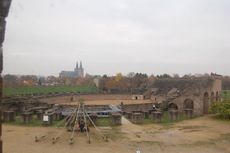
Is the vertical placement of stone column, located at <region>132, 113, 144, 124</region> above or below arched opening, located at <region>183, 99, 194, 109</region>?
below

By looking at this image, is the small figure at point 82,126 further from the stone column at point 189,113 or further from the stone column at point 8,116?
the stone column at point 189,113

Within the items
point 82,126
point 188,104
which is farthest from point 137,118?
point 188,104

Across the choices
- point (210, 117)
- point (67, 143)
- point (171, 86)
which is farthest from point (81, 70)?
point (67, 143)

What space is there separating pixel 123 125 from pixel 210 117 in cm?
972

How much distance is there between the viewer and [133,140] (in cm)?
1934

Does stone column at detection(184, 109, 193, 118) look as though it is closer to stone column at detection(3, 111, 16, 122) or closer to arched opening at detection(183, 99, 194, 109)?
arched opening at detection(183, 99, 194, 109)

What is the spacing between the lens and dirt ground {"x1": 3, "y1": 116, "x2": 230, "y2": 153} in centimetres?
1720

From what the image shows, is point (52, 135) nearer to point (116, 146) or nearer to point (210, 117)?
point (116, 146)

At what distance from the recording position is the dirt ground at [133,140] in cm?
1720

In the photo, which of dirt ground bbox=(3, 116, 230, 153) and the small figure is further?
the small figure

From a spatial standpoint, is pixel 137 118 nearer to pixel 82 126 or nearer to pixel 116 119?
pixel 116 119

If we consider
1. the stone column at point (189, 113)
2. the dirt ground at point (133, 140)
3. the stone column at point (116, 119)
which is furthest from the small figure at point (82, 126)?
the stone column at point (189, 113)

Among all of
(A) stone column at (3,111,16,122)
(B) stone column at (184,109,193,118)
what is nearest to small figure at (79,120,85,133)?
(A) stone column at (3,111,16,122)

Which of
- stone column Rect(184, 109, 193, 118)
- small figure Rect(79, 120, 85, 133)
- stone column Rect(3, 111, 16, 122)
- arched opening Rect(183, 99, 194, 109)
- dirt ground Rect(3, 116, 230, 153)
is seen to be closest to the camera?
dirt ground Rect(3, 116, 230, 153)
